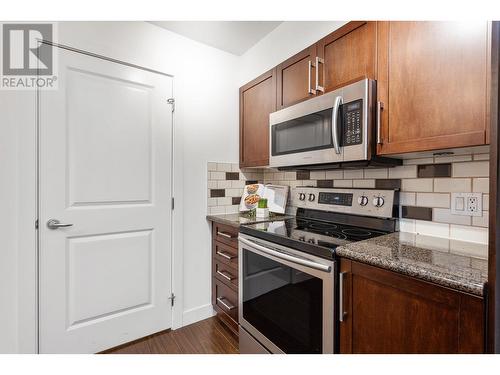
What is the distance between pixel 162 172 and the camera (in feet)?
6.26

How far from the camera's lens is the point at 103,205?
169 cm

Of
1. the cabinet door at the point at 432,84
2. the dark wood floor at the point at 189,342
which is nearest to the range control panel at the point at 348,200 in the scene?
the cabinet door at the point at 432,84

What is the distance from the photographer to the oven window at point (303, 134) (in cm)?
143

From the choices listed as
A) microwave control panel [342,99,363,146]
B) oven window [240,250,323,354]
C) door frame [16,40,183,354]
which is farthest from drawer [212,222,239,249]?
door frame [16,40,183,354]

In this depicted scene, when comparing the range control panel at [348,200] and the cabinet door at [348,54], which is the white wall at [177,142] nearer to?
the range control panel at [348,200]

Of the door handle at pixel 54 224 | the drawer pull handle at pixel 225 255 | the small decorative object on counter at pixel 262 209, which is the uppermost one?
the small decorative object on counter at pixel 262 209

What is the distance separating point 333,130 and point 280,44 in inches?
41.1

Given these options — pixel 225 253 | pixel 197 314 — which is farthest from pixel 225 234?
pixel 197 314

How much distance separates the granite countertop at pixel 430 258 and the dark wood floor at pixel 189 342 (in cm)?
124

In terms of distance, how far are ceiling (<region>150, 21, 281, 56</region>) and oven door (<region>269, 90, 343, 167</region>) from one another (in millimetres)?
741

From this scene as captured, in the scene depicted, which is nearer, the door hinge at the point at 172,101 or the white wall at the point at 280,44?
the white wall at the point at 280,44

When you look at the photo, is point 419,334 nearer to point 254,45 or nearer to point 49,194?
point 49,194

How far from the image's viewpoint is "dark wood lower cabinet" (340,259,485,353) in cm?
74

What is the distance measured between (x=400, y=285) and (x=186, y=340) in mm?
1587
